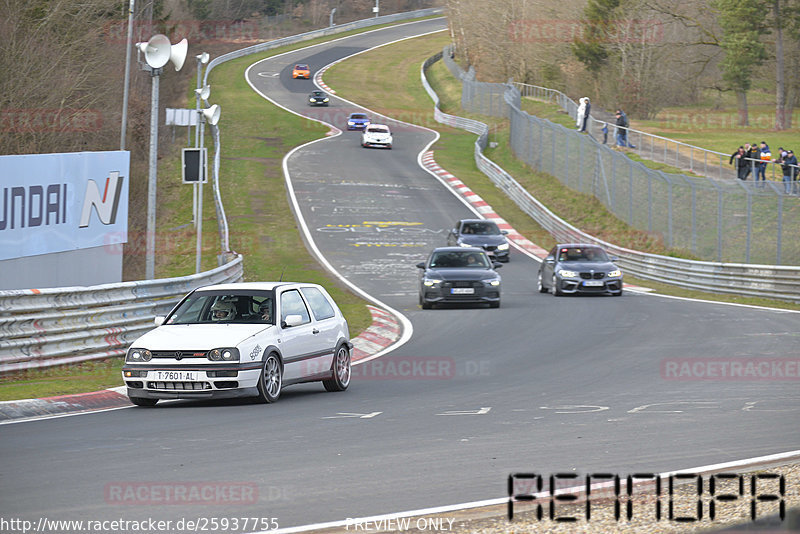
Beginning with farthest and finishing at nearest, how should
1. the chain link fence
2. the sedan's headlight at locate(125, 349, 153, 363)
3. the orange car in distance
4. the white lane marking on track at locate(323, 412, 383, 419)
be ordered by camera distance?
the orange car in distance
the chain link fence
the sedan's headlight at locate(125, 349, 153, 363)
the white lane marking on track at locate(323, 412, 383, 419)

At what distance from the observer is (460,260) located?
26.2 m

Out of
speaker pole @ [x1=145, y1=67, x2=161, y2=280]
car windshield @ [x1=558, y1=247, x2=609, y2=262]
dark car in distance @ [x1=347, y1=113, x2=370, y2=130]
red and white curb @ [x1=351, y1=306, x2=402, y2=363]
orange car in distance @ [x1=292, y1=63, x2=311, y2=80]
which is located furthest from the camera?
orange car in distance @ [x1=292, y1=63, x2=311, y2=80]

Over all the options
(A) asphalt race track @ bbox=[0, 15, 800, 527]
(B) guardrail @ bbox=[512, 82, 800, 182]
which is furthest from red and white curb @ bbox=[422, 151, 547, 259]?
(A) asphalt race track @ bbox=[0, 15, 800, 527]

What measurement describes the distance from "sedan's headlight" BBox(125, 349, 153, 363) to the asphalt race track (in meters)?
0.57

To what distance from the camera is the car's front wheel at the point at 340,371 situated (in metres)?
13.6

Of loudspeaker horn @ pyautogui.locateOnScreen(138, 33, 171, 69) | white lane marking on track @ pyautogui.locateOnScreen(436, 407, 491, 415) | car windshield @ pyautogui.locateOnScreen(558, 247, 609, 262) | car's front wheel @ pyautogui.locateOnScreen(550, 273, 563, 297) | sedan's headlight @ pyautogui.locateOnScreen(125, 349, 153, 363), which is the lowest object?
car's front wheel @ pyautogui.locateOnScreen(550, 273, 563, 297)

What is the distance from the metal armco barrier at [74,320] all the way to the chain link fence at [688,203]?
663 inches

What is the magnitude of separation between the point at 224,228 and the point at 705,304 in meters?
16.5

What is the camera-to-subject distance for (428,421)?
35.4 ft

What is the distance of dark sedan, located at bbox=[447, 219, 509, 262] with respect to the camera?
34969mm

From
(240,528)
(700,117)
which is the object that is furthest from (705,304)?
(700,117)

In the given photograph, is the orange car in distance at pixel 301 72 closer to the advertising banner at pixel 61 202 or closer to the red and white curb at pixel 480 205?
the red and white curb at pixel 480 205

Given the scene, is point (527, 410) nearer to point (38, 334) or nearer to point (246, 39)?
point (38, 334)

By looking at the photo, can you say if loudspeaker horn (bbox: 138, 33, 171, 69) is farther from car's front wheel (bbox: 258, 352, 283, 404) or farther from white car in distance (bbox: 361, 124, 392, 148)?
white car in distance (bbox: 361, 124, 392, 148)
